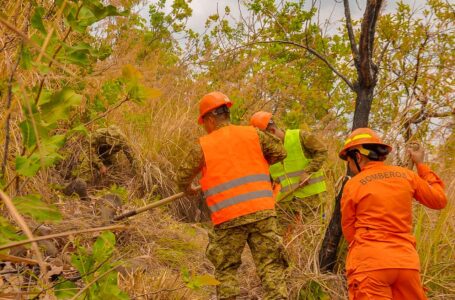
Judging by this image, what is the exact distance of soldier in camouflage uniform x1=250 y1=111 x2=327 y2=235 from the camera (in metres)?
5.90

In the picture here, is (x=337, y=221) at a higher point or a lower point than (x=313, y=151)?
lower

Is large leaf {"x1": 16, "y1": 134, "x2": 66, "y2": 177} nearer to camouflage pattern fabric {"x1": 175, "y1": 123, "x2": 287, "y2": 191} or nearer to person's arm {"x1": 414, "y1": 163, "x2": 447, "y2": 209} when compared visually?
person's arm {"x1": 414, "y1": 163, "x2": 447, "y2": 209}

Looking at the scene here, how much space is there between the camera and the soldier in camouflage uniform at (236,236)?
4227 mm

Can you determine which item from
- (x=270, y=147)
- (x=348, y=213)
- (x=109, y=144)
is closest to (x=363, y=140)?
(x=348, y=213)

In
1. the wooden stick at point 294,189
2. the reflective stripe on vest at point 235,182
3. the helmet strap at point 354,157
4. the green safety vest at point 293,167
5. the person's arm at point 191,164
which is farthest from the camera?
the green safety vest at point 293,167

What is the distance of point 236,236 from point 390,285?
135 centimetres

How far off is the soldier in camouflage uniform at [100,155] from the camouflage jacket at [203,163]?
8.41ft

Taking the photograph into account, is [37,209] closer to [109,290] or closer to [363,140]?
[109,290]

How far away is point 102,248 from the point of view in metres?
1.64

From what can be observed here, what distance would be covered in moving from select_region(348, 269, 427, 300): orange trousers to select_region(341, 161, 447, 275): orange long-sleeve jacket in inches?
1.5

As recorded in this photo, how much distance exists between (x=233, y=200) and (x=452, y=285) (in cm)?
184

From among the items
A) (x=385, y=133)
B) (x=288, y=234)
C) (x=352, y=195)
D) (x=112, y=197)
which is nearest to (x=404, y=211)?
(x=352, y=195)

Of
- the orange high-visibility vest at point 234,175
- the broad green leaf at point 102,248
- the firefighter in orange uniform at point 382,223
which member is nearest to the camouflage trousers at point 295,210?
the orange high-visibility vest at point 234,175

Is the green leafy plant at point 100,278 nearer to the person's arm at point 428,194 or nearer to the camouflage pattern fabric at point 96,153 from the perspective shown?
the person's arm at point 428,194
